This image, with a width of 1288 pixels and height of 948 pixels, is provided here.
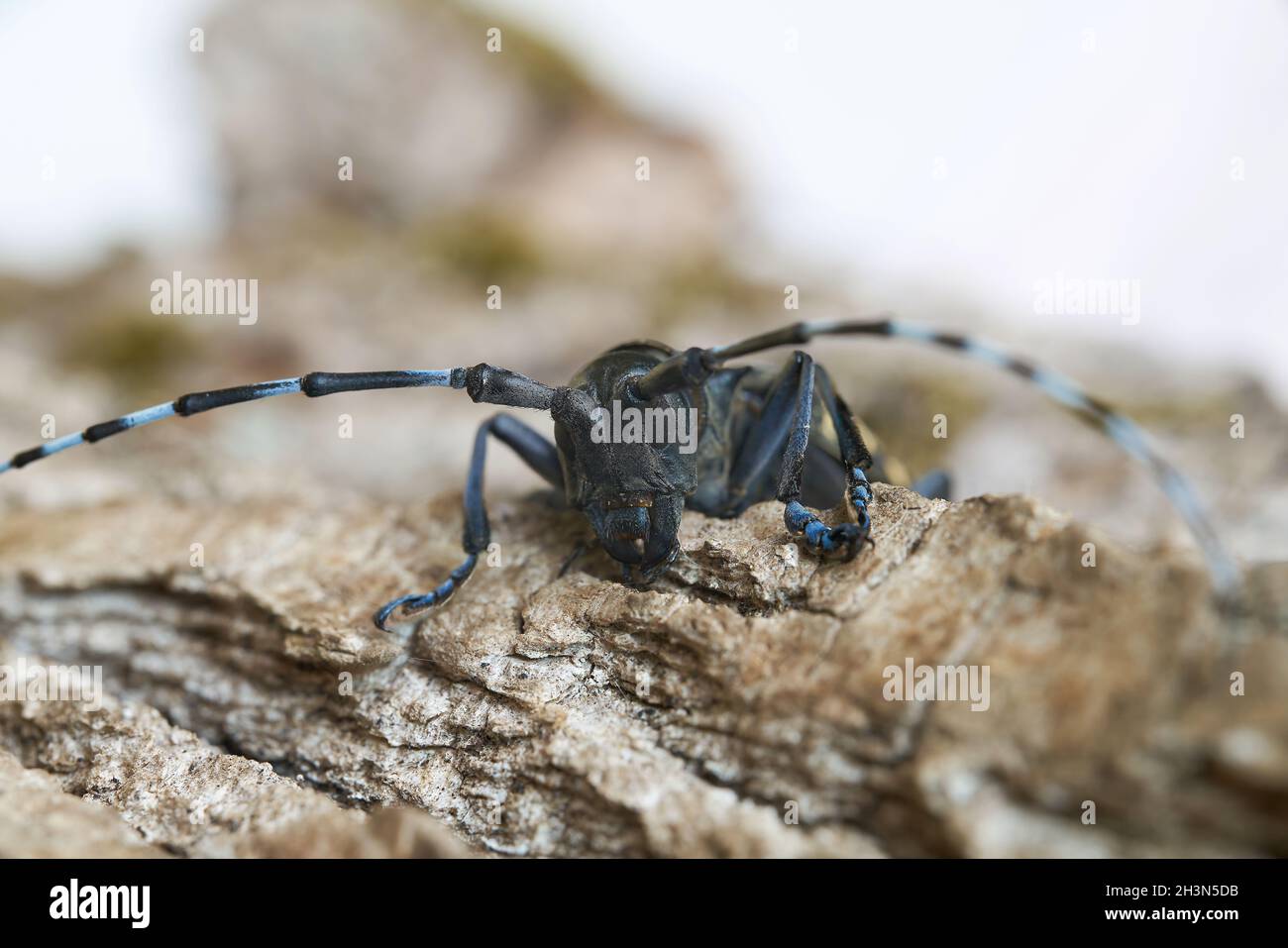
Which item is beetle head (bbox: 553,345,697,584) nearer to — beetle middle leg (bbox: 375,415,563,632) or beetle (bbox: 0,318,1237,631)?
beetle (bbox: 0,318,1237,631)

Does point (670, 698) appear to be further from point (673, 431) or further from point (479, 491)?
point (479, 491)

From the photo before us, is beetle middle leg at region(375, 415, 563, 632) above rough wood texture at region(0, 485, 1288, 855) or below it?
above

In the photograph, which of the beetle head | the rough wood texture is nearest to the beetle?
the beetle head

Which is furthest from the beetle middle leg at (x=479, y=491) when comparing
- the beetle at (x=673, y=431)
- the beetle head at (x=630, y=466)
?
the beetle head at (x=630, y=466)

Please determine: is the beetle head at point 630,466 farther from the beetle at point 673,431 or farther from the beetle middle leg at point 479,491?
the beetle middle leg at point 479,491

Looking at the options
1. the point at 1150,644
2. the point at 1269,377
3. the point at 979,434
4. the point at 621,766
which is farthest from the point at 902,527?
the point at 1269,377

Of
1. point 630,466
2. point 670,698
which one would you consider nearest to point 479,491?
point 630,466

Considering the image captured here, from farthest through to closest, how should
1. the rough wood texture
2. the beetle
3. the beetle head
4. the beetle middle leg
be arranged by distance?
the beetle middle leg
the beetle head
the beetle
the rough wood texture
